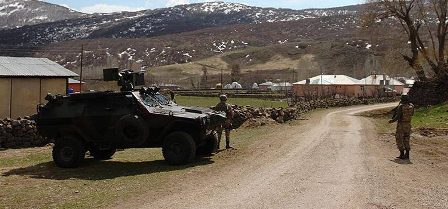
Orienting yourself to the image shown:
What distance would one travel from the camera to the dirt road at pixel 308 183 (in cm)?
998

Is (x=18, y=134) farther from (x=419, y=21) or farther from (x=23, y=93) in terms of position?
(x=419, y=21)

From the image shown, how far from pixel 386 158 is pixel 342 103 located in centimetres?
4074

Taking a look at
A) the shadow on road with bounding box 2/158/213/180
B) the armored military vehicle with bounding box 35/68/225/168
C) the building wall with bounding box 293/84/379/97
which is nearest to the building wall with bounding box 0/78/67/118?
the shadow on road with bounding box 2/158/213/180

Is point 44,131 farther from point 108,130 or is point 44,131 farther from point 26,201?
point 26,201

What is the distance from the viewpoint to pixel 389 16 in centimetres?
4388

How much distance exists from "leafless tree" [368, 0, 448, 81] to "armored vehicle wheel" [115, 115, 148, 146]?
31707 millimetres

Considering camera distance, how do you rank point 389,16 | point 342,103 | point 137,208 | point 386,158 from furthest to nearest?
1. point 342,103
2. point 389,16
3. point 386,158
4. point 137,208

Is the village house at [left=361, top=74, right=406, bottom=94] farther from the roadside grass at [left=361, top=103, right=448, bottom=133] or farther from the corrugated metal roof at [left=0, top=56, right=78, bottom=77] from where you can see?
the corrugated metal roof at [left=0, top=56, right=78, bottom=77]

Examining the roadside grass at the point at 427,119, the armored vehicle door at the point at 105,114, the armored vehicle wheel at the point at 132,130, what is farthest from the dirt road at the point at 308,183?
the roadside grass at the point at 427,119

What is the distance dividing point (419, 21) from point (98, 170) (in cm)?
3515

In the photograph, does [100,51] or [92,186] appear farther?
[100,51]

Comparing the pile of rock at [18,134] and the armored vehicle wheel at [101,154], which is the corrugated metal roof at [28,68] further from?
the armored vehicle wheel at [101,154]

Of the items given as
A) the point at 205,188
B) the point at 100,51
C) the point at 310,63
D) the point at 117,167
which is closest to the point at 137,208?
the point at 205,188

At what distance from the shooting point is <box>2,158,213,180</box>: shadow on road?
13656 millimetres
